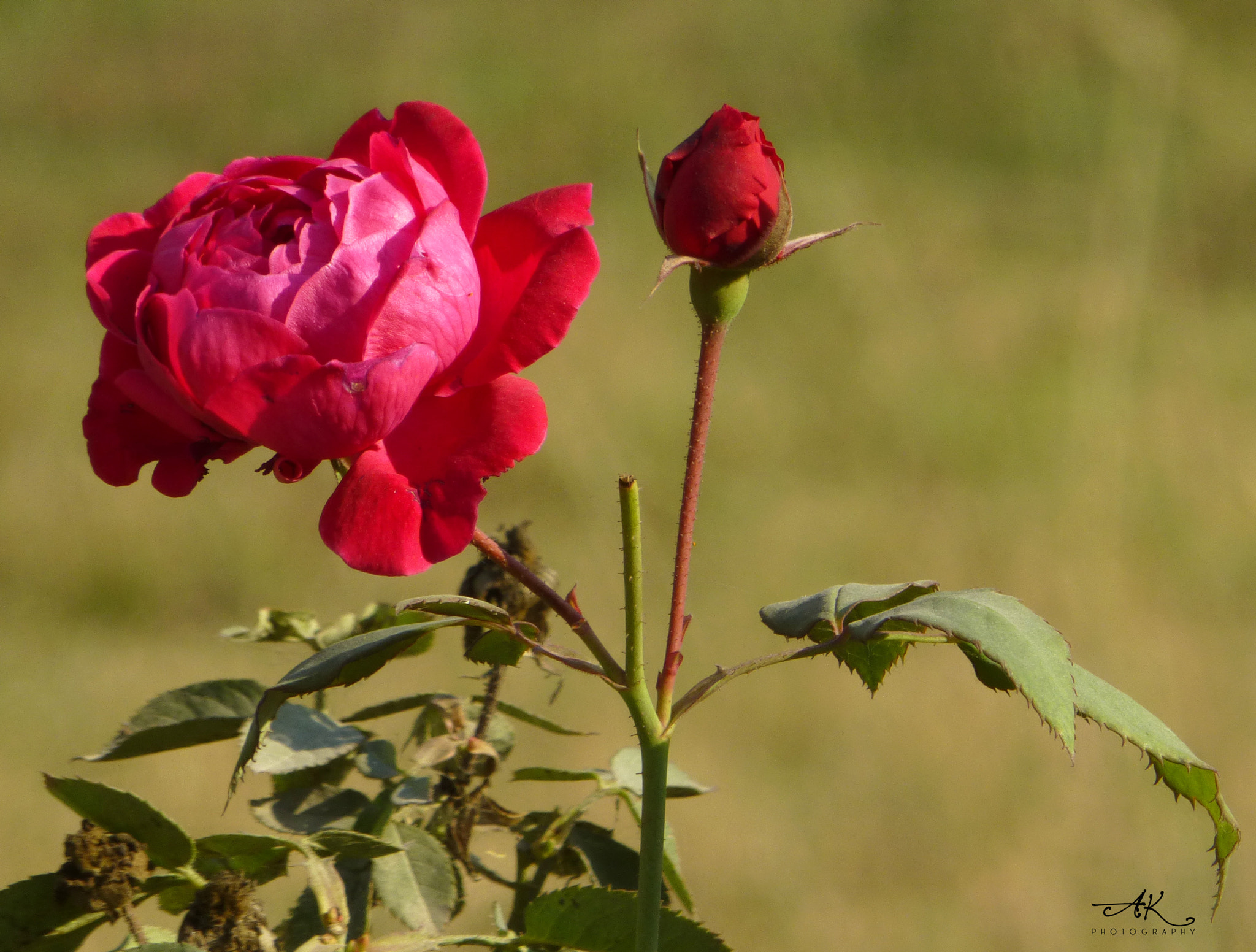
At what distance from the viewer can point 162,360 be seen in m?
0.14

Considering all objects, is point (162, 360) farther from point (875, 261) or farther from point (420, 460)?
point (875, 261)

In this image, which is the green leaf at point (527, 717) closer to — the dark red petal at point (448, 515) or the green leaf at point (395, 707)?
the green leaf at point (395, 707)

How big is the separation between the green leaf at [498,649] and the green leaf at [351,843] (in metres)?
0.03

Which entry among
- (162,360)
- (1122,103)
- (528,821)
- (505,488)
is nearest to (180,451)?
(162,360)

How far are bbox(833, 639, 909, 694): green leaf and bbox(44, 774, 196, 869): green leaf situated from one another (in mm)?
111

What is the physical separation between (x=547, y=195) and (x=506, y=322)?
0.02 m

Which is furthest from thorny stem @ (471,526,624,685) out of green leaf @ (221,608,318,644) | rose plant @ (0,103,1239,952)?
green leaf @ (221,608,318,644)

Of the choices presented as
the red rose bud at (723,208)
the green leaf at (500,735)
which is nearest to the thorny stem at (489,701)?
the green leaf at (500,735)

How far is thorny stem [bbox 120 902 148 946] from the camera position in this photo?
17 centimetres

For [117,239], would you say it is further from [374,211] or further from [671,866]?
[671,866]

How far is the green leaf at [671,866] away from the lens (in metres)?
0.22

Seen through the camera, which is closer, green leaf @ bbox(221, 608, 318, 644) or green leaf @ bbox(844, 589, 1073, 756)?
green leaf @ bbox(844, 589, 1073, 756)

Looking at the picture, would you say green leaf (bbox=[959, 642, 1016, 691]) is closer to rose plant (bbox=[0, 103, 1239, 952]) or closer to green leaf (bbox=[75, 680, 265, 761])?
rose plant (bbox=[0, 103, 1239, 952])

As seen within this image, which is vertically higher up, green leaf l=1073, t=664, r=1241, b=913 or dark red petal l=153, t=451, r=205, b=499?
dark red petal l=153, t=451, r=205, b=499
